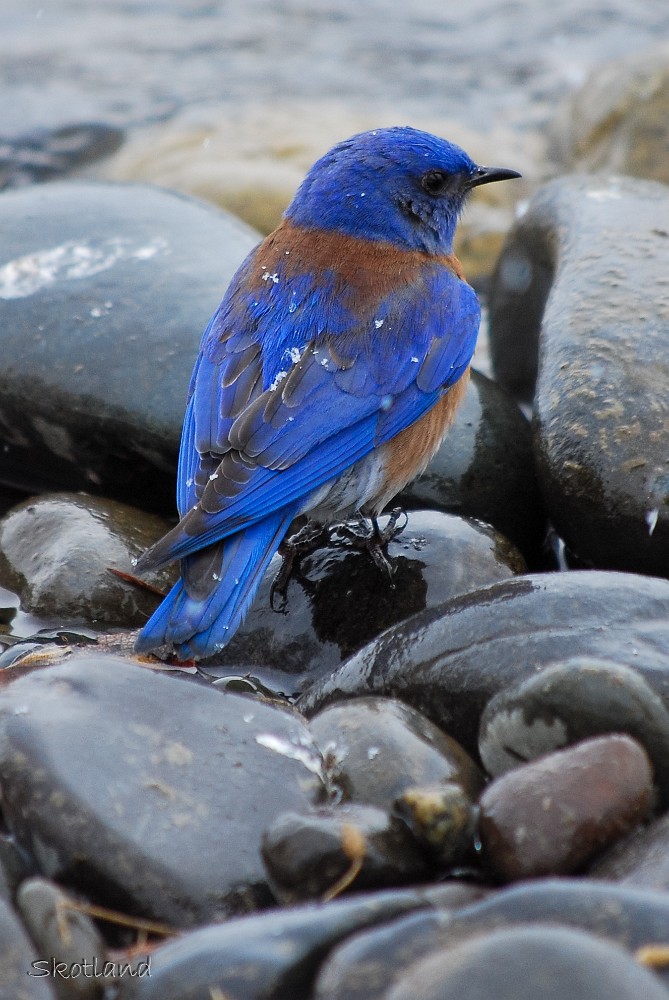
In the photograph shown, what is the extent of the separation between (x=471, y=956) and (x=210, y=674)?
2224 mm

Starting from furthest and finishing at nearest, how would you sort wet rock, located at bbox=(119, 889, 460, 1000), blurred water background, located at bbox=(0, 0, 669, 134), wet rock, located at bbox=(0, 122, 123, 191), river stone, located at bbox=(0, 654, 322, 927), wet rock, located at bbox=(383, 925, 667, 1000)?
blurred water background, located at bbox=(0, 0, 669, 134) → wet rock, located at bbox=(0, 122, 123, 191) → river stone, located at bbox=(0, 654, 322, 927) → wet rock, located at bbox=(119, 889, 460, 1000) → wet rock, located at bbox=(383, 925, 667, 1000)

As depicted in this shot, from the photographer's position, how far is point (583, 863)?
2.70m

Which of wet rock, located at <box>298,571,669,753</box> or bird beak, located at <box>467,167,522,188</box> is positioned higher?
bird beak, located at <box>467,167,522,188</box>

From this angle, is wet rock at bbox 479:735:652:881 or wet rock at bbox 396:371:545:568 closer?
wet rock at bbox 479:735:652:881

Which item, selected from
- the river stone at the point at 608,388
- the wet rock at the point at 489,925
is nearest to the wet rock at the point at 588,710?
the wet rock at the point at 489,925

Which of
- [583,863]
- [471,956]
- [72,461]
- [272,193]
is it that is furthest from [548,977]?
[272,193]

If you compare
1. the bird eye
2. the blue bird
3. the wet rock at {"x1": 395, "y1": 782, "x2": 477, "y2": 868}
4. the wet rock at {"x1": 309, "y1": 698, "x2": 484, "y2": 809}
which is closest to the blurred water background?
the bird eye

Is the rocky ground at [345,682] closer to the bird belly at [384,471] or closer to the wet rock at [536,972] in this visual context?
the wet rock at [536,972]

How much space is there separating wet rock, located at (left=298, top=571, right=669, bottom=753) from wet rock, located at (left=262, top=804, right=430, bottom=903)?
2.46 feet

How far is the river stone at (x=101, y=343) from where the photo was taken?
5152mm

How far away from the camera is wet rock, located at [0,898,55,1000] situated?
2.28m

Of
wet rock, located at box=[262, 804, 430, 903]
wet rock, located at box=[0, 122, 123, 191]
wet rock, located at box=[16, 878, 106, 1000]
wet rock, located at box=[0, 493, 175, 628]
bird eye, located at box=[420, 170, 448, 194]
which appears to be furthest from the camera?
wet rock, located at box=[0, 122, 123, 191]

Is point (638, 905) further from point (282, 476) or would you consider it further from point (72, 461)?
point (72, 461)

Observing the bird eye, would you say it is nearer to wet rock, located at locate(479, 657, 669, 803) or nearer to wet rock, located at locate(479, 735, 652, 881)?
wet rock, located at locate(479, 657, 669, 803)
